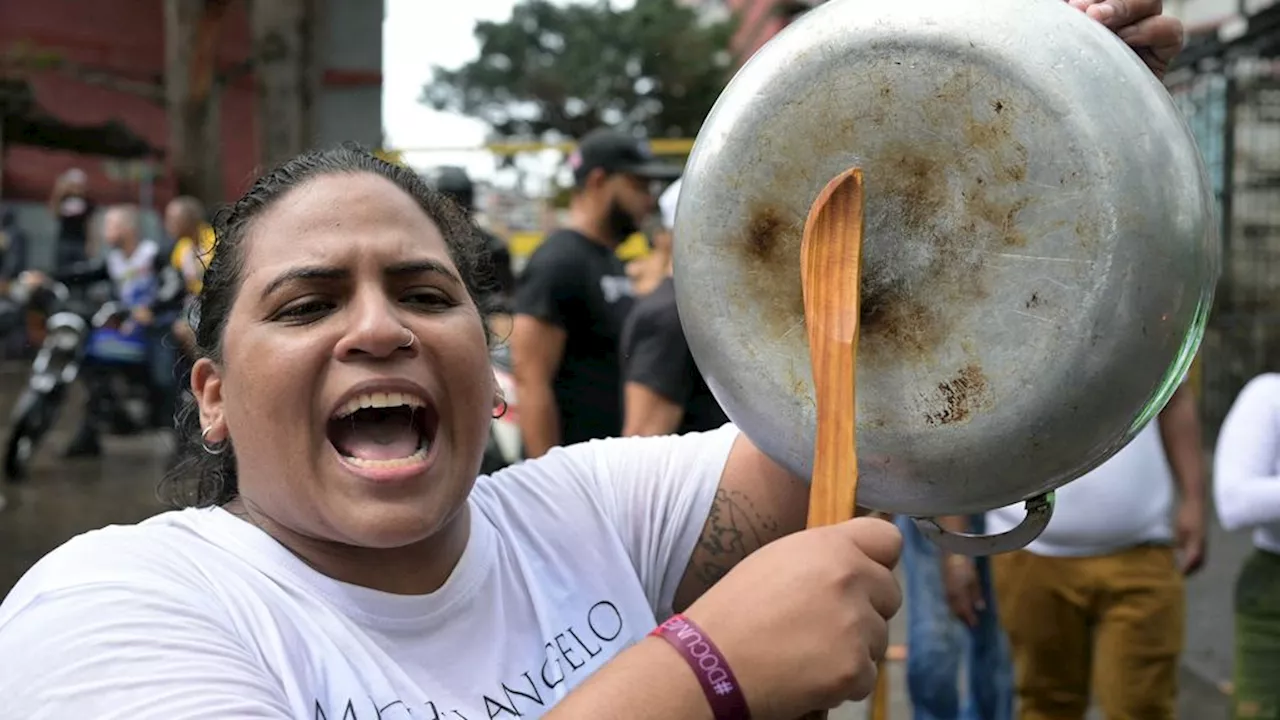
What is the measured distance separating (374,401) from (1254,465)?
271cm

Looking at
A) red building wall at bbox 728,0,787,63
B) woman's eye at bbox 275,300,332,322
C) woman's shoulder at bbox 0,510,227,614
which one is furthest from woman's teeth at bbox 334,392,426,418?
red building wall at bbox 728,0,787,63

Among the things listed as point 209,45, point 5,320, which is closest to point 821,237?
point 5,320

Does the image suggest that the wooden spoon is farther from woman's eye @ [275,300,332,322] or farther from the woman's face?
woman's eye @ [275,300,332,322]

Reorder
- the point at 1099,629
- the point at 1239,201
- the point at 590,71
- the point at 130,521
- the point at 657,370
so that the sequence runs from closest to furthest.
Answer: the point at 1099,629 → the point at 657,370 → the point at 130,521 → the point at 1239,201 → the point at 590,71

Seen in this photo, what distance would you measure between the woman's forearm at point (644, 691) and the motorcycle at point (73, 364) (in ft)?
25.7

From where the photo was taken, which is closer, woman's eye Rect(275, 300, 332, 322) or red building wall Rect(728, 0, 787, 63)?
woman's eye Rect(275, 300, 332, 322)

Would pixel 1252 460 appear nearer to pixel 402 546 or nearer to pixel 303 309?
pixel 402 546

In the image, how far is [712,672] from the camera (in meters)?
1.11

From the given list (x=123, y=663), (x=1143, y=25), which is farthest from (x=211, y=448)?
(x=1143, y=25)

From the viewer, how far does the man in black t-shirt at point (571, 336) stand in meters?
4.07

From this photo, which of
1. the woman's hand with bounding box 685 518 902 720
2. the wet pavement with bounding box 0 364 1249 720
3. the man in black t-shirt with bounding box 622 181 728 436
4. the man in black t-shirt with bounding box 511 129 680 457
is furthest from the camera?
the wet pavement with bounding box 0 364 1249 720

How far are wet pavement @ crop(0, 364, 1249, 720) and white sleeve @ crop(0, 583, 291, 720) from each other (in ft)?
11.8

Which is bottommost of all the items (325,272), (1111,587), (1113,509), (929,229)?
(1111,587)

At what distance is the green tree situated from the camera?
1252 inches
